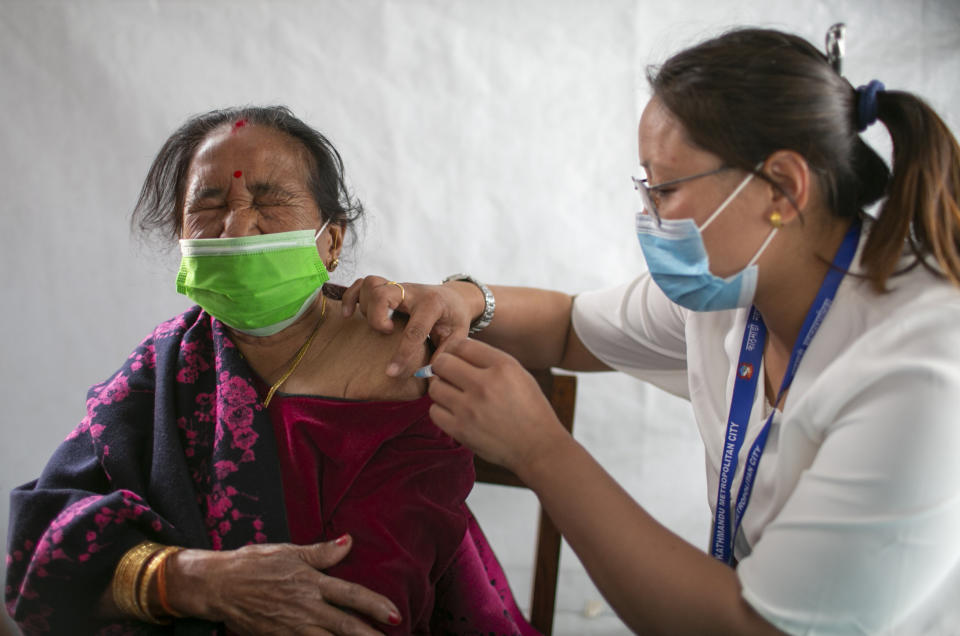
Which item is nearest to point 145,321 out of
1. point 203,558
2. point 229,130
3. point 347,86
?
point 347,86

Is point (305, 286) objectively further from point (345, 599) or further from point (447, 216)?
point (447, 216)

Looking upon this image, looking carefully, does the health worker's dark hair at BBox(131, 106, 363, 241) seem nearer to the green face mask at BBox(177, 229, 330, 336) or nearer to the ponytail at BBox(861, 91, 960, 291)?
the green face mask at BBox(177, 229, 330, 336)

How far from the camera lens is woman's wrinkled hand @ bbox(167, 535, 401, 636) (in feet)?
3.78

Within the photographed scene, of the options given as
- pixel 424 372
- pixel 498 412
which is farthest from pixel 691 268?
pixel 424 372

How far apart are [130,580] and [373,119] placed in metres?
1.52

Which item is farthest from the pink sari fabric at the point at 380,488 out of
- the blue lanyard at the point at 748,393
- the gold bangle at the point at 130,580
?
the blue lanyard at the point at 748,393

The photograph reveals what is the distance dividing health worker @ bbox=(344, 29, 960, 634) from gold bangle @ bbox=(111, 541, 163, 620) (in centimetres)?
51

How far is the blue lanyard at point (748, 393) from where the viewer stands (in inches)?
44.8

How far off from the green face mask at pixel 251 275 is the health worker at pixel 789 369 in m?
0.16

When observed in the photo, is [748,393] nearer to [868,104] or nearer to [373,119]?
[868,104]

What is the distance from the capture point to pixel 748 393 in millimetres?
1253

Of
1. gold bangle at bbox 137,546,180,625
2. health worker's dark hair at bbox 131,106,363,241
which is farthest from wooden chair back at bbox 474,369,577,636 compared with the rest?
gold bangle at bbox 137,546,180,625

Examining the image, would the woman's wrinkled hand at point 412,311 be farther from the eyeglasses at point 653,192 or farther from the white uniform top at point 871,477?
the white uniform top at point 871,477

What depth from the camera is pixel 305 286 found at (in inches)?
53.2
